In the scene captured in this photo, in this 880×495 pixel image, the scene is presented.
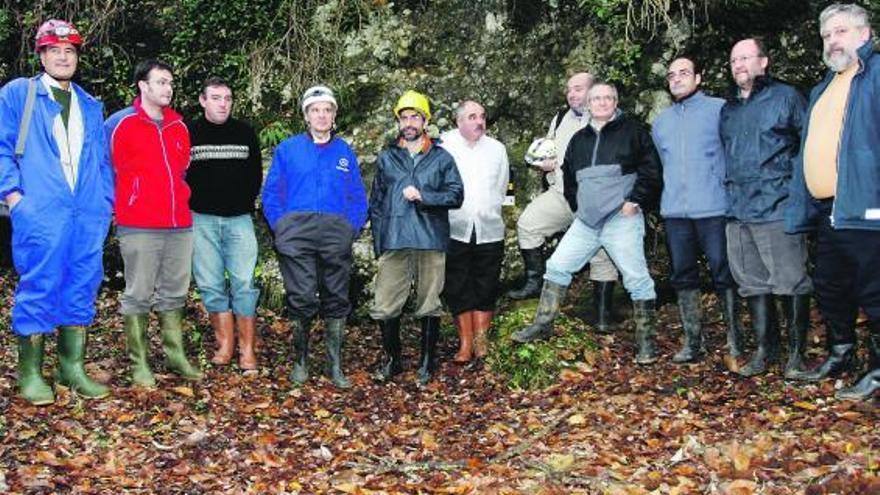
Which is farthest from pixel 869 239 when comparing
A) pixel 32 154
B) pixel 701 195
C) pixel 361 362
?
pixel 32 154

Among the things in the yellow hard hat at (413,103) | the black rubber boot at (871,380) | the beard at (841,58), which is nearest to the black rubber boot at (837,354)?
the black rubber boot at (871,380)

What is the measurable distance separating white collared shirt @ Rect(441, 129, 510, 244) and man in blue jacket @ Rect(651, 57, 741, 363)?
1506 millimetres

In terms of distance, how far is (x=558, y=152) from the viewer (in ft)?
27.4

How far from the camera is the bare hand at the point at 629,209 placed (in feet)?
23.7

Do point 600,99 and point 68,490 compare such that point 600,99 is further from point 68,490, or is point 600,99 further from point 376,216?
point 68,490

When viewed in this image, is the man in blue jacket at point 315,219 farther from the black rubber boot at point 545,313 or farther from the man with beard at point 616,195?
the man with beard at point 616,195

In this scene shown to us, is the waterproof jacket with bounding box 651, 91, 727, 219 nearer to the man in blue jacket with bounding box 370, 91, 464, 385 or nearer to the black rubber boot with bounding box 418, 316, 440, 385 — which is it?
the man in blue jacket with bounding box 370, 91, 464, 385

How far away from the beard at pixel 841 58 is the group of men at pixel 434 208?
2cm

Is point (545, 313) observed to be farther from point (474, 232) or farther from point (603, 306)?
point (474, 232)

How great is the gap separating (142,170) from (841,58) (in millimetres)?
5205

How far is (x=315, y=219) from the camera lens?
23.9ft

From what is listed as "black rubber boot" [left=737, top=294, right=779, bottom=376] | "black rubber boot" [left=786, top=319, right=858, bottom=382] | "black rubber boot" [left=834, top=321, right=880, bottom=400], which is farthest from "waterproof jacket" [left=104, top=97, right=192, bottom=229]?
"black rubber boot" [left=834, top=321, right=880, bottom=400]

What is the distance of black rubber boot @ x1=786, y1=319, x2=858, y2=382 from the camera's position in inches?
253

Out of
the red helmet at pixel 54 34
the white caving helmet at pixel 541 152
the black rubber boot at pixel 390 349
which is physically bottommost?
the black rubber boot at pixel 390 349
